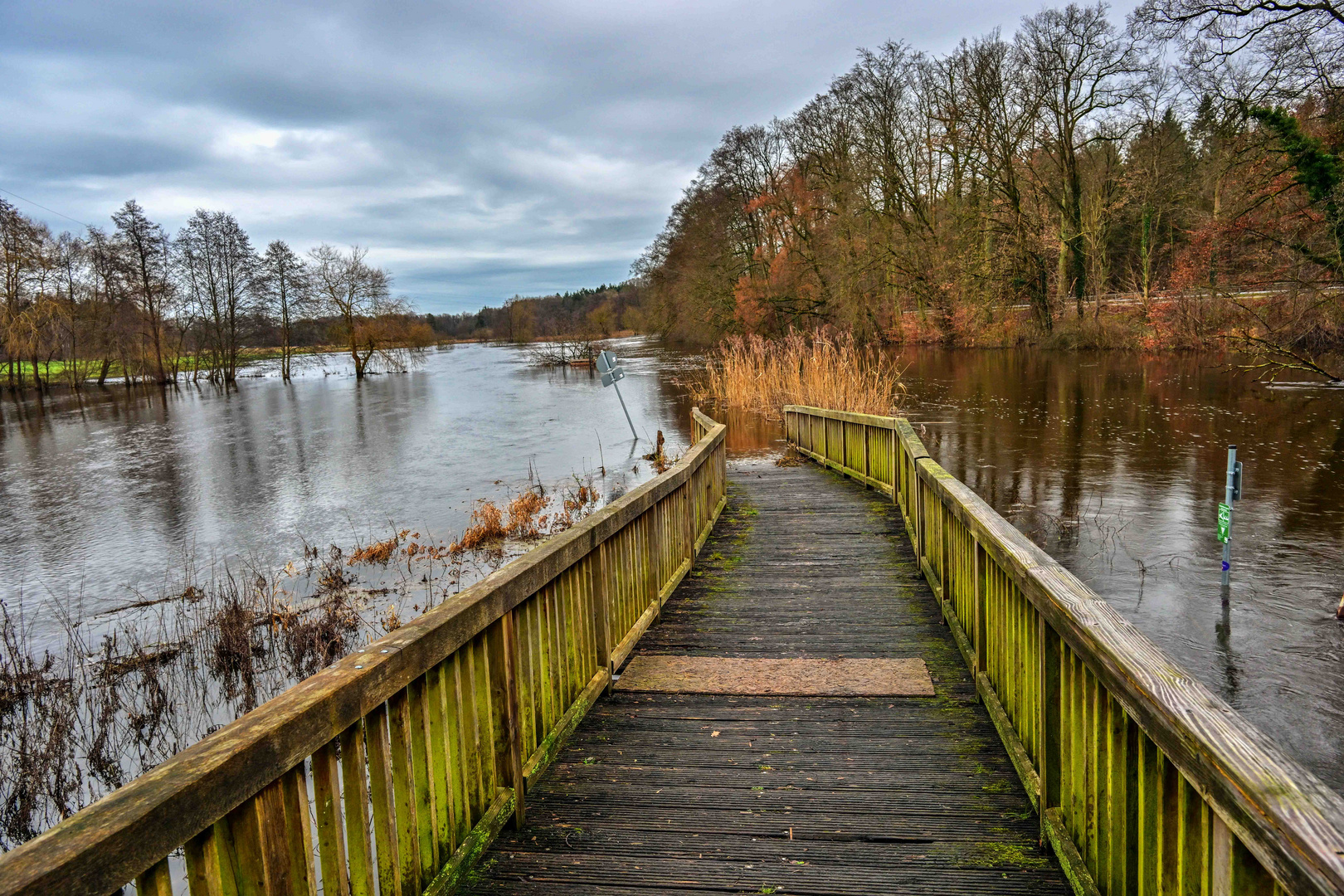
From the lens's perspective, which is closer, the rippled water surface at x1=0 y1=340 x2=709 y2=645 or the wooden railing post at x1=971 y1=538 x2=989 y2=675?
the wooden railing post at x1=971 y1=538 x2=989 y2=675

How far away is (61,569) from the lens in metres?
10.7

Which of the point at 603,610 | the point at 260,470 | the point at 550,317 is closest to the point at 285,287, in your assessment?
the point at 260,470

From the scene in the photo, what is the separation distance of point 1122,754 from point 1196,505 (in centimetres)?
1125

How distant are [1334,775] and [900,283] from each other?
111 feet

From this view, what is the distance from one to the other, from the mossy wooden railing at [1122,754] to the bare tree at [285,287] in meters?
54.9

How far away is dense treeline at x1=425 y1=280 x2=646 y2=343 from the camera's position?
115188mm

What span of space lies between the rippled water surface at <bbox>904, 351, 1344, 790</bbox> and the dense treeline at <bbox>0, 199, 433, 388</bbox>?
40716mm

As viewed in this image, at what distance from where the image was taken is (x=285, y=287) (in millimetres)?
53281

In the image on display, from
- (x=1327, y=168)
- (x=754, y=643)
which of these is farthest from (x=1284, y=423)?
(x=754, y=643)

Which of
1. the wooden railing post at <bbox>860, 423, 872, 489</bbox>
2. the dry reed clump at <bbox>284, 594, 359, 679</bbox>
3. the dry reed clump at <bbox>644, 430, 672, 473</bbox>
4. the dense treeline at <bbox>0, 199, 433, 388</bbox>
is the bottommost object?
the dry reed clump at <bbox>284, 594, 359, 679</bbox>

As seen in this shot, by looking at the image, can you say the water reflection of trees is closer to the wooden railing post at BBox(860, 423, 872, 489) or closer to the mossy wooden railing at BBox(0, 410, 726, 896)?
the wooden railing post at BBox(860, 423, 872, 489)

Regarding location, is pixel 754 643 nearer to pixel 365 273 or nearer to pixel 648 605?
pixel 648 605

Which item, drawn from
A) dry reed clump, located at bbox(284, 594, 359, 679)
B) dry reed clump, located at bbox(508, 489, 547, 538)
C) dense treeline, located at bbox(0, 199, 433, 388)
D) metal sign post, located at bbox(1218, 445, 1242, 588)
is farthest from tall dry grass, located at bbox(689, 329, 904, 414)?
dense treeline, located at bbox(0, 199, 433, 388)

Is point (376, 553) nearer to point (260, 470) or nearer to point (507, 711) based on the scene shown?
point (507, 711)
